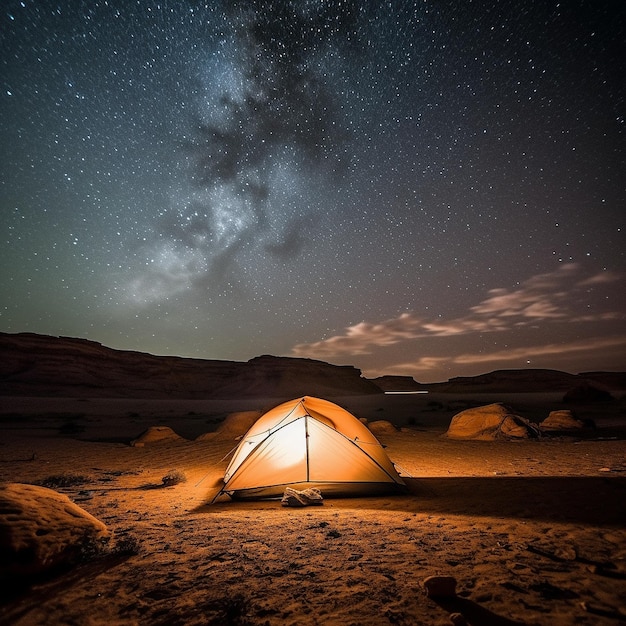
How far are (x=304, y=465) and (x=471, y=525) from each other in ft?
9.35

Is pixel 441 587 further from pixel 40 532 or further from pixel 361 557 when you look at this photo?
pixel 40 532

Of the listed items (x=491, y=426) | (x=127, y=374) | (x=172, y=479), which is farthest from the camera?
(x=127, y=374)

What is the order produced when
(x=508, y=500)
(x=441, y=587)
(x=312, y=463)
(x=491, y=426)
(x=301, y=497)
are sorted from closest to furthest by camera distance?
1. (x=441, y=587)
2. (x=508, y=500)
3. (x=301, y=497)
4. (x=312, y=463)
5. (x=491, y=426)

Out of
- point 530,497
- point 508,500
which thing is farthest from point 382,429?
point 508,500

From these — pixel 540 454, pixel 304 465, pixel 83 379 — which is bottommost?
pixel 540 454

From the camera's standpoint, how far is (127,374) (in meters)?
61.4

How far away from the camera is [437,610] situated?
8.70ft

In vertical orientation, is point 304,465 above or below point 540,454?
above

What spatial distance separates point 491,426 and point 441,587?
513 inches

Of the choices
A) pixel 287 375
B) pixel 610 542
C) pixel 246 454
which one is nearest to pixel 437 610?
pixel 610 542

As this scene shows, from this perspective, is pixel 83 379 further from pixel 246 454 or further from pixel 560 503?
pixel 560 503

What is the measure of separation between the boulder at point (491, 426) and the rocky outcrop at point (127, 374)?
52.4 meters

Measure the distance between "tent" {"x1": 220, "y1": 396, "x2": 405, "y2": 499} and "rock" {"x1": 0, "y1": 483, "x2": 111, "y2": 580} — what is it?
2.56 meters

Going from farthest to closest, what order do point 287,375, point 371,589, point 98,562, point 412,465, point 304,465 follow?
point 287,375 → point 412,465 → point 304,465 → point 98,562 → point 371,589
